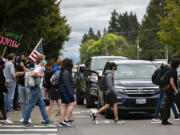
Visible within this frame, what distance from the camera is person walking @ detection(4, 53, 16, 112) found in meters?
15.7

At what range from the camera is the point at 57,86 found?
1380cm

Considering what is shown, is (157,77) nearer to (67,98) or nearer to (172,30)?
(67,98)

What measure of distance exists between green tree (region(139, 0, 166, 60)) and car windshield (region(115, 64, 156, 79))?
3201 inches

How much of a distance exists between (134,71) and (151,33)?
87.4 m

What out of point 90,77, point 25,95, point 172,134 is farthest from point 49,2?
point 172,134

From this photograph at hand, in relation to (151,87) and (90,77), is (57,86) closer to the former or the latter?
(151,87)

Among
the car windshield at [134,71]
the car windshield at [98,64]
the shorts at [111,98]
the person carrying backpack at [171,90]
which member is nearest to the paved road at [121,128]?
the person carrying backpack at [171,90]

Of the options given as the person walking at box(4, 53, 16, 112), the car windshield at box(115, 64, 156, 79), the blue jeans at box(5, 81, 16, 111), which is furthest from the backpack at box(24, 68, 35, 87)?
the car windshield at box(115, 64, 156, 79)

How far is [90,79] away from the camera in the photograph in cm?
2041

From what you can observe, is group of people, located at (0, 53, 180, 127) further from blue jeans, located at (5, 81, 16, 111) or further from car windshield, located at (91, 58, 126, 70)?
car windshield, located at (91, 58, 126, 70)

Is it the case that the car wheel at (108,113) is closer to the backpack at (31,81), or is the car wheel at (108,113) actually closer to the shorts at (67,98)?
the shorts at (67,98)

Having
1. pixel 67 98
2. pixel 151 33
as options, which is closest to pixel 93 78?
pixel 67 98

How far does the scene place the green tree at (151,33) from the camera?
99.8 m

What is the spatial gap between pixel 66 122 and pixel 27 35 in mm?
13013
